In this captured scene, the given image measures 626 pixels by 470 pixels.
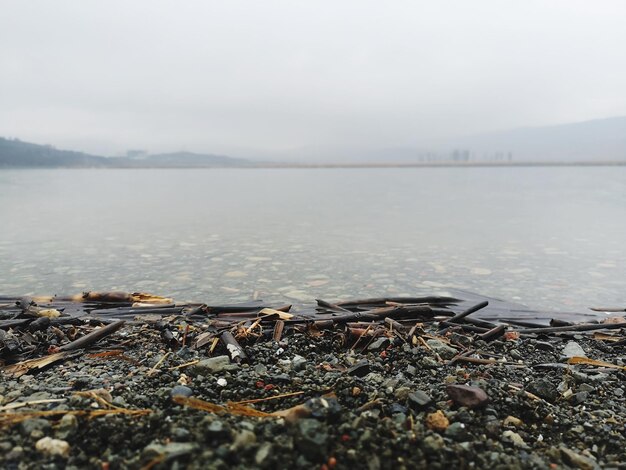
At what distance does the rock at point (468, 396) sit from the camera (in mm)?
2754

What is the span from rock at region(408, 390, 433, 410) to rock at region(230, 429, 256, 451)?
1.07m

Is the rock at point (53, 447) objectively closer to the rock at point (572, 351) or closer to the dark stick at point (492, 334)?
the dark stick at point (492, 334)

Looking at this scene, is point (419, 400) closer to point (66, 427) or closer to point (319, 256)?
point (66, 427)

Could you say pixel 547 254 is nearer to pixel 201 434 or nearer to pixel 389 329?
pixel 389 329

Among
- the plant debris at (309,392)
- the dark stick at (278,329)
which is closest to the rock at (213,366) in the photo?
the plant debris at (309,392)

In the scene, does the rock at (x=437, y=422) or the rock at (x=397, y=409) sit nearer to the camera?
the rock at (x=437, y=422)

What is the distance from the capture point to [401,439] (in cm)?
237

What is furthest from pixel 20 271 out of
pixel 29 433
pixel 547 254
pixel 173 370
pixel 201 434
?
pixel 547 254

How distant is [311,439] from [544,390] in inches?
73.2

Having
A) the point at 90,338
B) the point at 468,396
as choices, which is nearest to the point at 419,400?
the point at 468,396

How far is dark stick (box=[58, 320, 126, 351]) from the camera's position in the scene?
152 inches

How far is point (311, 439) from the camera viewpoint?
2.19 m

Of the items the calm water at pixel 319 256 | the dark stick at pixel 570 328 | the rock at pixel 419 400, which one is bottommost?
the calm water at pixel 319 256

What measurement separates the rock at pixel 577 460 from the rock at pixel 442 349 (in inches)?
55.3
